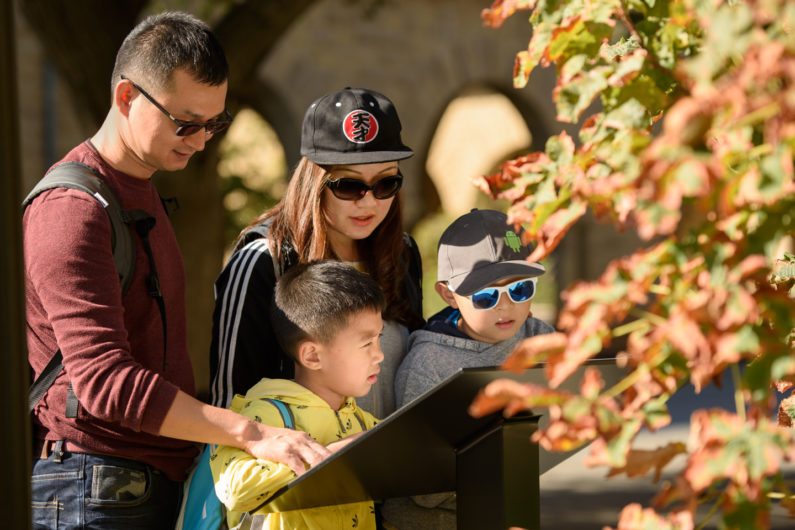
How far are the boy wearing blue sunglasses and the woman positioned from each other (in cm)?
10

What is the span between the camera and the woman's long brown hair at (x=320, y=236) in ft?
8.15

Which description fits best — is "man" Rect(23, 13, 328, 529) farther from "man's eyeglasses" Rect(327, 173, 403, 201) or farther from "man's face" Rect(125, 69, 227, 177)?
"man's eyeglasses" Rect(327, 173, 403, 201)

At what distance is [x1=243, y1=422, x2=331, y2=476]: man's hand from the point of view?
1884 millimetres

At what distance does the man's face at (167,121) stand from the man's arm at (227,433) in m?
0.53

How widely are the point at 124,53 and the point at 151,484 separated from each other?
36.4 inches

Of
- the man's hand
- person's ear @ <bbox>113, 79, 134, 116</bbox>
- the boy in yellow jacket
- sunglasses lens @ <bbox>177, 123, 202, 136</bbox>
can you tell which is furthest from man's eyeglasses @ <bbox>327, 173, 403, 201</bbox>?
the man's hand

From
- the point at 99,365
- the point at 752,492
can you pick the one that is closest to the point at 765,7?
the point at 752,492

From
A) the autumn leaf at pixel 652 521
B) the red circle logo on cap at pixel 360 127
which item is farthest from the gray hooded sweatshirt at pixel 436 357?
the autumn leaf at pixel 652 521

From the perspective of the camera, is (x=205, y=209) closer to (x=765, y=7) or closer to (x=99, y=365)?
(x=99, y=365)

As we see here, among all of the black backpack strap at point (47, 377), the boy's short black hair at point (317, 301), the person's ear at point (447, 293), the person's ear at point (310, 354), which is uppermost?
the person's ear at point (447, 293)

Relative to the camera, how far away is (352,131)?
2506 mm

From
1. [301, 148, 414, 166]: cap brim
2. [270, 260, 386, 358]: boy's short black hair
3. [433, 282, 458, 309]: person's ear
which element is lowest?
[270, 260, 386, 358]: boy's short black hair

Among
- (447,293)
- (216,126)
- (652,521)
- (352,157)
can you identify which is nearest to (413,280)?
(447,293)

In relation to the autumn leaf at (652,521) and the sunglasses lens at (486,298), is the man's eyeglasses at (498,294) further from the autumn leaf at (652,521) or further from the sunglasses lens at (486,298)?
the autumn leaf at (652,521)
